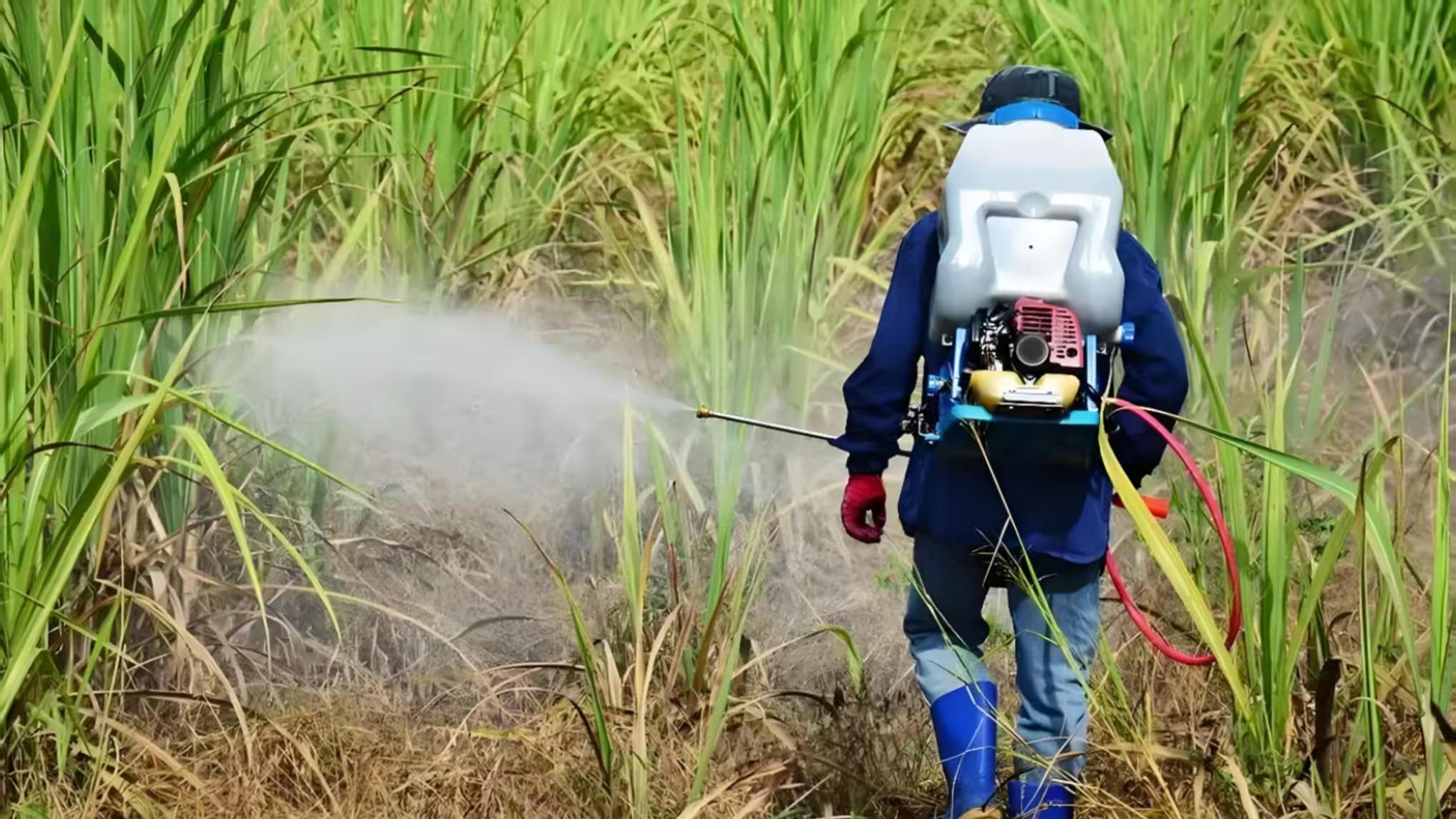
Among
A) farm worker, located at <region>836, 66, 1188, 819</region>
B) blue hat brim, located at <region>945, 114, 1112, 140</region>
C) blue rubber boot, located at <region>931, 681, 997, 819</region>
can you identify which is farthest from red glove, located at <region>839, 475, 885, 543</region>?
blue hat brim, located at <region>945, 114, 1112, 140</region>

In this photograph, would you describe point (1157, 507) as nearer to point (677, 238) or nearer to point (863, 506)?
point (863, 506)

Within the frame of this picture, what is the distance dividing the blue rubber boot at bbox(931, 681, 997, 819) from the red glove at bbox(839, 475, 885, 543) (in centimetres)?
26

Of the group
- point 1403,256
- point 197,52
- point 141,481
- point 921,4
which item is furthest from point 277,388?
point 1403,256

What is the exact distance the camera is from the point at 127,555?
2965 millimetres

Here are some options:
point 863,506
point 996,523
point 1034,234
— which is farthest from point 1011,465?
point 1034,234

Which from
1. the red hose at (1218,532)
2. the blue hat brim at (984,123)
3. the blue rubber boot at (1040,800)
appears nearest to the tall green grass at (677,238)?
the red hose at (1218,532)

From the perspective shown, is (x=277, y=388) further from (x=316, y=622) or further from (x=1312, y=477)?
(x=1312, y=477)

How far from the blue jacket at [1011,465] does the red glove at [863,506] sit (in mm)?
58

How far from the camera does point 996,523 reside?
272 cm

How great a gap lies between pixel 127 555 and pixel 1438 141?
3.41m

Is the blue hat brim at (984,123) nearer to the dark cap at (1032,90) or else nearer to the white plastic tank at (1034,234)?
the dark cap at (1032,90)

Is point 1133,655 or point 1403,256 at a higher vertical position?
point 1403,256

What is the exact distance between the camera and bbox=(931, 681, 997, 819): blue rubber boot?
2.81 meters

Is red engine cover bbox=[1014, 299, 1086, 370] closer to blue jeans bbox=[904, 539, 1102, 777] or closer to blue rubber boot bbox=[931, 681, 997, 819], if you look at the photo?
blue jeans bbox=[904, 539, 1102, 777]
